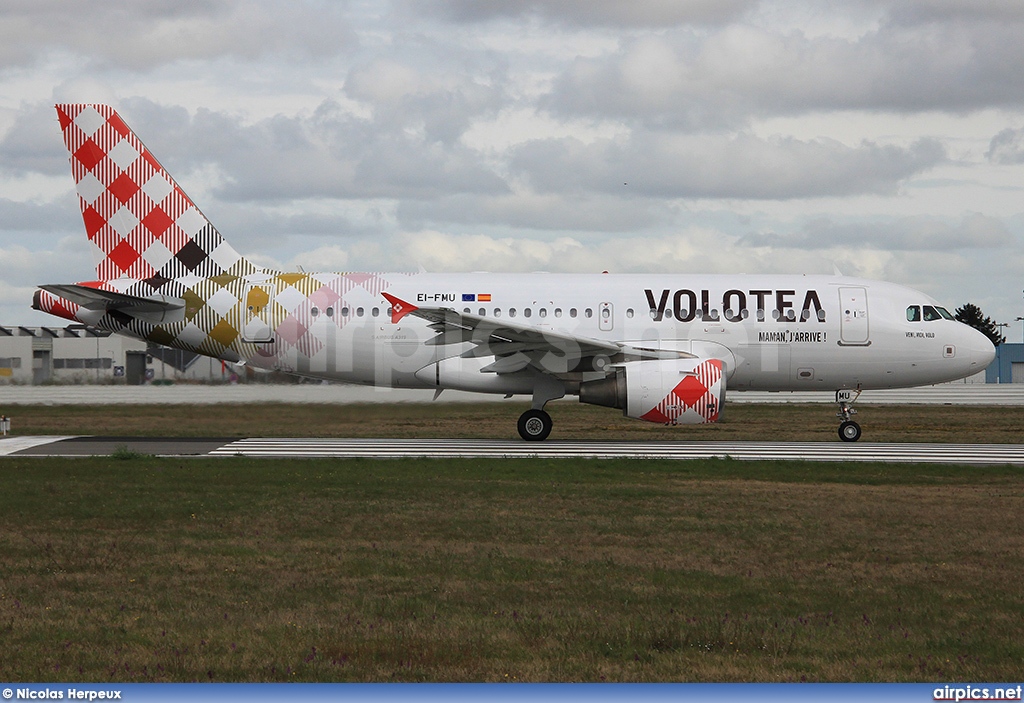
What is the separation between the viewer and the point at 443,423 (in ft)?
109

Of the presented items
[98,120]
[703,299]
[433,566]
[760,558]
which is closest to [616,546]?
[760,558]

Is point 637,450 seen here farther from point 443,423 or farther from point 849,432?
point 443,423

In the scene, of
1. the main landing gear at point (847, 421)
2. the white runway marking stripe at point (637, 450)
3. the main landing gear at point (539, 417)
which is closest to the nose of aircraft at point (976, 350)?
the white runway marking stripe at point (637, 450)

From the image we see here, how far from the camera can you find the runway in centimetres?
2120

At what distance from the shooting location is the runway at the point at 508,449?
21.2 meters

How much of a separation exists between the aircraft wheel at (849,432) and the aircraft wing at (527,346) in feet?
15.1

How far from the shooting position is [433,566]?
981cm

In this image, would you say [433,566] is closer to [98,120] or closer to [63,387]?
[98,120]

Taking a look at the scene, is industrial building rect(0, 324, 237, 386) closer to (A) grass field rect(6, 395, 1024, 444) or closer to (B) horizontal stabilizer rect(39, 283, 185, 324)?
(A) grass field rect(6, 395, 1024, 444)

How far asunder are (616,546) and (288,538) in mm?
3383

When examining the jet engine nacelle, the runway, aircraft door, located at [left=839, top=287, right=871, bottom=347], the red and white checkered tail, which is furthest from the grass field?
the red and white checkered tail

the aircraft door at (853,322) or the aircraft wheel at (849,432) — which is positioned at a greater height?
the aircraft door at (853,322)

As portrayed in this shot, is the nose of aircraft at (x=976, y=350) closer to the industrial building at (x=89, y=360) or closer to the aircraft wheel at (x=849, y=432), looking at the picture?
the aircraft wheel at (x=849, y=432)

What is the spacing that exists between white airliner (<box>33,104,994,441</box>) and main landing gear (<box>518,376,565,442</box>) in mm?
42
